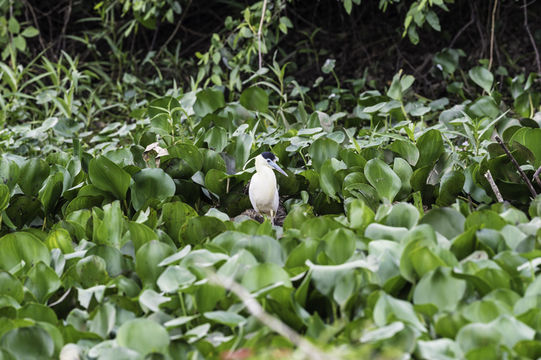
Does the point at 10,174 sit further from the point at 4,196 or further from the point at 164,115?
the point at 164,115

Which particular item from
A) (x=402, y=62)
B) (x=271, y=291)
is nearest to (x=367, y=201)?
(x=271, y=291)

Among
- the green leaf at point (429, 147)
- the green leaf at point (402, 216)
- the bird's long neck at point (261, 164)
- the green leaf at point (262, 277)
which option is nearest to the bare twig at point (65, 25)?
the bird's long neck at point (261, 164)

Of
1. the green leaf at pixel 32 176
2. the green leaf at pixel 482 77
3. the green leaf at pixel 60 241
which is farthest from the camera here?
the green leaf at pixel 482 77

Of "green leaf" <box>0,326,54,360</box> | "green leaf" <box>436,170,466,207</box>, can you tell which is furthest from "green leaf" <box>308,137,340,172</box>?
"green leaf" <box>0,326,54,360</box>

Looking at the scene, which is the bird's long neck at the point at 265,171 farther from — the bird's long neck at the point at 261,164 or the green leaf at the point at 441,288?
the green leaf at the point at 441,288

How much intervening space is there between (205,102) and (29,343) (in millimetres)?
2529

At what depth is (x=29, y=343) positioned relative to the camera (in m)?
1.54

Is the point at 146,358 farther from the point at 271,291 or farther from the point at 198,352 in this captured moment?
the point at 271,291

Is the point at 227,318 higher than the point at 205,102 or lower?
higher

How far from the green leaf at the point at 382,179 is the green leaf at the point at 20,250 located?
1.22m

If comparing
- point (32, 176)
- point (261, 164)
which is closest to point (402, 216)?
point (261, 164)

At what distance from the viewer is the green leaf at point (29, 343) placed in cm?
153

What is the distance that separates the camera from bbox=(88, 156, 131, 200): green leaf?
2764 millimetres

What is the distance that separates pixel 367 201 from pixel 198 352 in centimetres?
128
